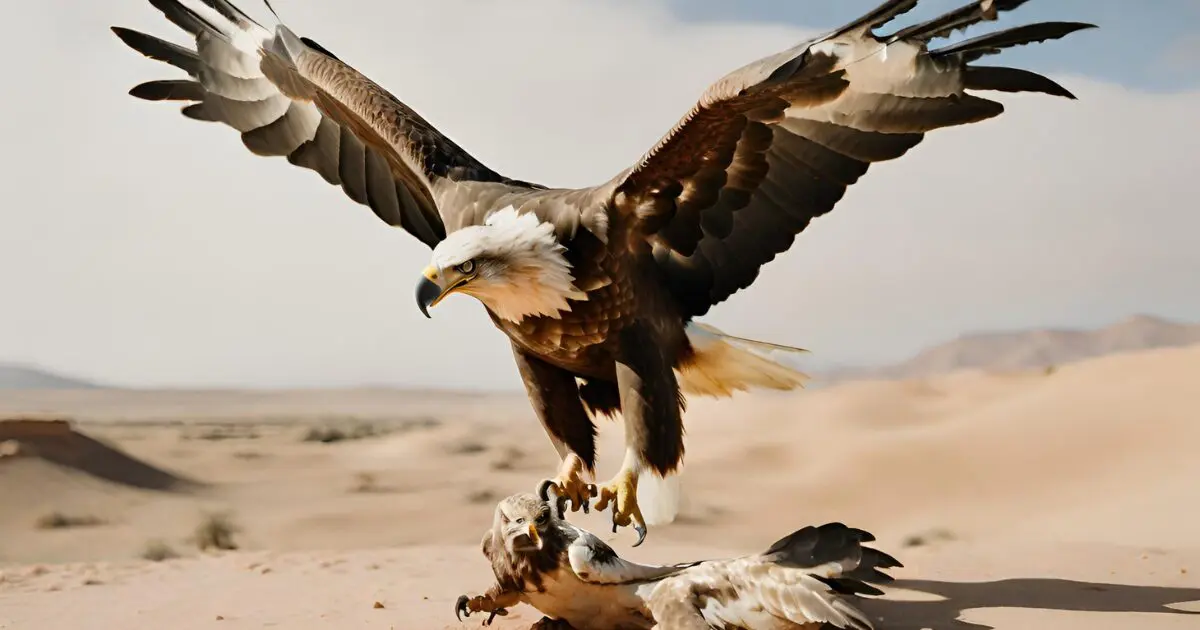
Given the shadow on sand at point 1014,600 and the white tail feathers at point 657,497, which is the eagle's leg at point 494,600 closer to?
the white tail feathers at point 657,497

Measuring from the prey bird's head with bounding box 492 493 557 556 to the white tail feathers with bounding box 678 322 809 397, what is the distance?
Answer: 1444 mm

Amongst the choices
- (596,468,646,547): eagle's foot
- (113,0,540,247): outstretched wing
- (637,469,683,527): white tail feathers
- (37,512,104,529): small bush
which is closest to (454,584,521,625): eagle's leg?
(596,468,646,547): eagle's foot

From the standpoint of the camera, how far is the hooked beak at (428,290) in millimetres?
4266

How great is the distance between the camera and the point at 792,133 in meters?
4.55

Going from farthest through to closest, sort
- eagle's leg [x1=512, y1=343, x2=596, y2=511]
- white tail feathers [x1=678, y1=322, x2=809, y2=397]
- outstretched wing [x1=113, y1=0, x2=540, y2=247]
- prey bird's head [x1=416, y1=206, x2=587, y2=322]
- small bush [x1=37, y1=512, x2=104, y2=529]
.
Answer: small bush [x1=37, y1=512, x2=104, y2=529] → outstretched wing [x1=113, y1=0, x2=540, y2=247] → white tail feathers [x1=678, y1=322, x2=809, y2=397] → eagle's leg [x1=512, y1=343, x2=596, y2=511] → prey bird's head [x1=416, y1=206, x2=587, y2=322]

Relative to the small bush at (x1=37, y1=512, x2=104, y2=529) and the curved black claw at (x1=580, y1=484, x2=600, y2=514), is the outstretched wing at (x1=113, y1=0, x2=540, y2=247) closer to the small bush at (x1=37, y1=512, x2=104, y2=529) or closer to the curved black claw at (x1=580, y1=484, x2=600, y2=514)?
the curved black claw at (x1=580, y1=484, x2=600, y2=514)

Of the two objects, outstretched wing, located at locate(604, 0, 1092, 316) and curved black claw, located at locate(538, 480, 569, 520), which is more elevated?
outstretched wing, located at locate(604, 0, 1092, 316)

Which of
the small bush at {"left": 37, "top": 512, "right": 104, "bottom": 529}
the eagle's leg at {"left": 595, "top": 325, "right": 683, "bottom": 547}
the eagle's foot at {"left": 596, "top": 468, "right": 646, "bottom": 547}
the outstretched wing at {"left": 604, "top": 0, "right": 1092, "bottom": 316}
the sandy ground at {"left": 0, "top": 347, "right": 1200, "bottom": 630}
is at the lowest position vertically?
the small bush at {"left": 37, "top": 512, "right": 104, "bottom": 529}

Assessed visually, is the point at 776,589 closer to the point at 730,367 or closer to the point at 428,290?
the point at 730,367

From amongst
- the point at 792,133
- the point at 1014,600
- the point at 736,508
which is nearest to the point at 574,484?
the point at 792,133

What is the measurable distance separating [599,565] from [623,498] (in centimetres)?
48

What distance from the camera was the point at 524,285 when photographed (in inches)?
174

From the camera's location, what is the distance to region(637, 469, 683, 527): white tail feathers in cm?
441

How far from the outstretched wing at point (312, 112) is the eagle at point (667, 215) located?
0.03 meters
